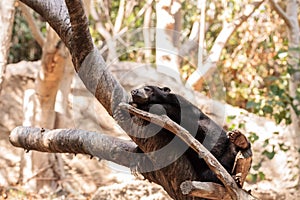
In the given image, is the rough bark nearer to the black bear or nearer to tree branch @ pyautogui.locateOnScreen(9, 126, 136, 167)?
tree branch @ pyautogui.locateOnScreen(9, 126, 136, 167)

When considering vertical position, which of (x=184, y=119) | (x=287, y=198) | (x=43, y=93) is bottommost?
(x=287, y=198)

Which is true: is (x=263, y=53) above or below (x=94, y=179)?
above

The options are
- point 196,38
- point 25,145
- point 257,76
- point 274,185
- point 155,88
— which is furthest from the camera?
point 257,76

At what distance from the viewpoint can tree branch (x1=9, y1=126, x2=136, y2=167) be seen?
3.16m

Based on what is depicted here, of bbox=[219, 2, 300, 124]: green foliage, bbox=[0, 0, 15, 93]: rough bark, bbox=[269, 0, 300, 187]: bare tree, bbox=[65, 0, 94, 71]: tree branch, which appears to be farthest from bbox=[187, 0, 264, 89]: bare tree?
bbox=[65, 0, 94, 71]: tree branch

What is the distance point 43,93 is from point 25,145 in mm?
3296

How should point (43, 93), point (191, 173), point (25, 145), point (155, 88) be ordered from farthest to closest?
point (43, 93), point (25, 145), point (155, 88), point (191, 173)

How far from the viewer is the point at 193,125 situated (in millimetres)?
3158

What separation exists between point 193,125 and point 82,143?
0.65 meters

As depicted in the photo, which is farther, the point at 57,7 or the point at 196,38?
the point at 196,38

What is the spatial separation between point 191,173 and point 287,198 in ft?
11.5

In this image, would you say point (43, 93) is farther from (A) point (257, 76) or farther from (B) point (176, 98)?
(A) point (257, 76)

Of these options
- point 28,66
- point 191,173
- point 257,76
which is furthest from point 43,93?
point 257,76

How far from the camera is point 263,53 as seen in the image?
430 inches
